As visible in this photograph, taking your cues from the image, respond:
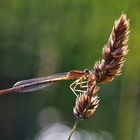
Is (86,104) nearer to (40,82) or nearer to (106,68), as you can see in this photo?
(106,68)

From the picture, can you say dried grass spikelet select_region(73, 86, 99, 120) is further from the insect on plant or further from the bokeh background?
the bokeh background

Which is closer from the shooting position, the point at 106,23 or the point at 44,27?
the point at 106,23

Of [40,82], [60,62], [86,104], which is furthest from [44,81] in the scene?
[60,62]

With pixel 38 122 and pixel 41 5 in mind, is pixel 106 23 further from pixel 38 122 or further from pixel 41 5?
pixel 38 122

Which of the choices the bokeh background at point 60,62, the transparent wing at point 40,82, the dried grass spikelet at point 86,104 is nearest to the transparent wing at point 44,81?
the transparent wing at point 40,82

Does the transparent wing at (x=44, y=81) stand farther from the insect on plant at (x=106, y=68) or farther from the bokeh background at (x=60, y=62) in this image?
the bokeh background at (x=60, y=62)

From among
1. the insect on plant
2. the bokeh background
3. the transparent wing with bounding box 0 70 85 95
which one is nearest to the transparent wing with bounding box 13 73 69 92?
the transparent wing with bounding box 0 70 85 95

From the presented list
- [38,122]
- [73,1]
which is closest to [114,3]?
[73,1]
